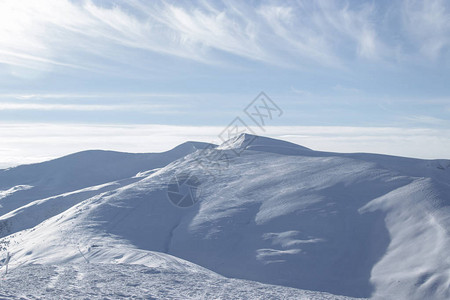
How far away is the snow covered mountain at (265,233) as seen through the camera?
20.4m

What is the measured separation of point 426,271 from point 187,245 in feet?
46.5

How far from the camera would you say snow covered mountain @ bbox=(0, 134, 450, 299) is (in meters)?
20.4

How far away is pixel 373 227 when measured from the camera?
27625mm

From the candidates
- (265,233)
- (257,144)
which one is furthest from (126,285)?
(257,144)

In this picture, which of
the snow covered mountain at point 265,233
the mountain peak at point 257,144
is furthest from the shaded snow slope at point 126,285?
the mountain peak at point 257,144

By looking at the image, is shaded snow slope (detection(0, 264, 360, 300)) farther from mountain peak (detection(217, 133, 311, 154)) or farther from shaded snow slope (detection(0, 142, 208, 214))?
shaded snow slope (detection(0, 142, 208, 214))

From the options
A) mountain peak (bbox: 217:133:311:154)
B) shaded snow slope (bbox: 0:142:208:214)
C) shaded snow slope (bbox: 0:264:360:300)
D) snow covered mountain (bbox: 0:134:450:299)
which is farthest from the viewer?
shaded snow slope (bbox: 0:142:208:214)

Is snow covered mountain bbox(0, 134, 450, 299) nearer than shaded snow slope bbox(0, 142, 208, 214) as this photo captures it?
Yes

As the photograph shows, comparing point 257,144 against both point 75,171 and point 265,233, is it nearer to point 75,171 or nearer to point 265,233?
point 265,233

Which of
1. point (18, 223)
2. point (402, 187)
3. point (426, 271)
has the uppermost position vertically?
point (402, 187)

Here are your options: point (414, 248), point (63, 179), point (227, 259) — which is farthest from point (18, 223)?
point (414, 248)

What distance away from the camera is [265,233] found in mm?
29172

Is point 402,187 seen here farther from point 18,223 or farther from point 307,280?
point 18,223

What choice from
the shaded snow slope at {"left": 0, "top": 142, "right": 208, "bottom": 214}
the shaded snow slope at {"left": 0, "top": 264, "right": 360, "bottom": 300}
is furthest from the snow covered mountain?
the shaded snow slope at {"left": 0, "top": 142, "right": 208, "bottom": 214}
